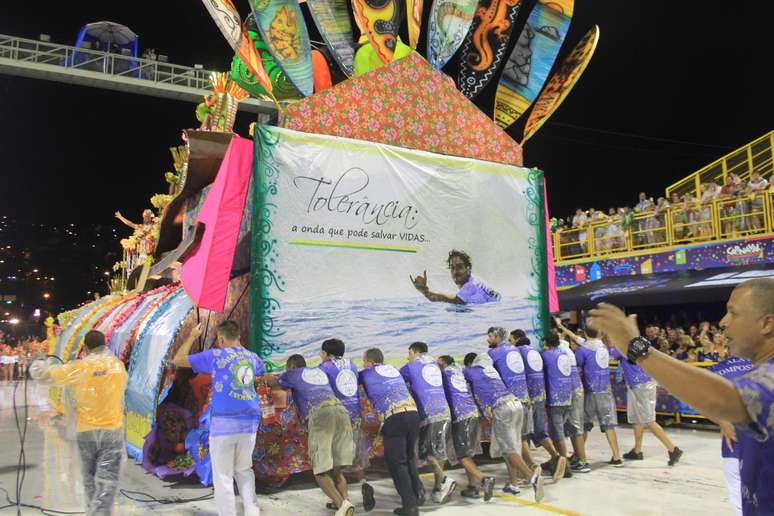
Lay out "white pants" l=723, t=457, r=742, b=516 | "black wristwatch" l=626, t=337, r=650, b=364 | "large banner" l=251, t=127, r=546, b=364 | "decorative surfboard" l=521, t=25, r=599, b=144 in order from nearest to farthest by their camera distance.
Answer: "black wristwatch" l=626, t=337, r=650, b=364
"white pants" l=723, t=457, r=742, b=516
"large banner" l=251, t=127, r=546, b=364
"decorative surfboard" l=521, t=25, r=599, b=144

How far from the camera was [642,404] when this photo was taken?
9.18 meters

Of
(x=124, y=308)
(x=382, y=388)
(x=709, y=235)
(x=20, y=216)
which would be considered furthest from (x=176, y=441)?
(x=20, y=216)

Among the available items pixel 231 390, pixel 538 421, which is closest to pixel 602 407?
pixel 538 421

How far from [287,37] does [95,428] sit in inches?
197

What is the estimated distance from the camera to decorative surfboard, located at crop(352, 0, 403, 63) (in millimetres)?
8773

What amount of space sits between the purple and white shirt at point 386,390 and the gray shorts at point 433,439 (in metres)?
0.46

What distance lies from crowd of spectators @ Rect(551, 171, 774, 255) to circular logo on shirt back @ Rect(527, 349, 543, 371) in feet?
30.6

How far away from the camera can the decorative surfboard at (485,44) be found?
33.8ft

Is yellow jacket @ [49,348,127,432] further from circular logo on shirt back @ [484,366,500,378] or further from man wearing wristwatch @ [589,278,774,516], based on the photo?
man wearing wristwatch @ [589,278,774,516]

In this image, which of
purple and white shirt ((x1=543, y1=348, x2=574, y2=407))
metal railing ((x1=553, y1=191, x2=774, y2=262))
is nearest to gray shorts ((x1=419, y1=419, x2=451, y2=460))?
purple and white shirt ((x1=543, y1=348, x2=574, y2=407))

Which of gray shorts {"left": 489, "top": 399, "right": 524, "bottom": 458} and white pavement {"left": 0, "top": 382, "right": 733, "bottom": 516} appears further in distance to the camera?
gray shorts {"left": 489, "top": 399, "right": 524, "bottom": 458}

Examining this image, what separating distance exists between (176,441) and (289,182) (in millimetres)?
3615

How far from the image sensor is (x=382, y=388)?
6715mm

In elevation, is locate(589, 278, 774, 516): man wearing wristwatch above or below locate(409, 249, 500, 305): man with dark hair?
below
